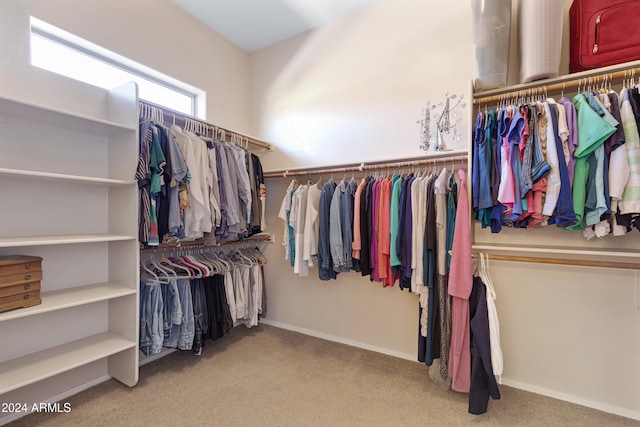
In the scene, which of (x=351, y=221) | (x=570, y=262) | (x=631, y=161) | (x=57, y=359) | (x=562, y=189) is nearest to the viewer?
(x=631, y=161)

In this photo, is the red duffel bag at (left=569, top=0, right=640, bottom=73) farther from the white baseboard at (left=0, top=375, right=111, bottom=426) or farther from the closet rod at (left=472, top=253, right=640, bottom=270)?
the white baseboard at (left=0, top=375, right=111, bottom=426)

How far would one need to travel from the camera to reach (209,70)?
115 inches

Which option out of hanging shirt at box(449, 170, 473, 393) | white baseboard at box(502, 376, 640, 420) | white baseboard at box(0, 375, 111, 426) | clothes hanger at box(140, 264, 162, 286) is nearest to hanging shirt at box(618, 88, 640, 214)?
hanging shirt at box(449, 170, 473, 393)

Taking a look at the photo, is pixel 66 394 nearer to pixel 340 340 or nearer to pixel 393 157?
pixel 340 340

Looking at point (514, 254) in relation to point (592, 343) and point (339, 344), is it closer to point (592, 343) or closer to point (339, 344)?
point (592, 343)

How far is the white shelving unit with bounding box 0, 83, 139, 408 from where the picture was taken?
1.67 m

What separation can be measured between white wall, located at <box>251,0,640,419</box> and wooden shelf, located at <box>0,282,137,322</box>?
60.9 inches

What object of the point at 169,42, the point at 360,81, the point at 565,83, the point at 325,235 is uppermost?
the point at 169,42

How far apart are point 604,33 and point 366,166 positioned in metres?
1.59

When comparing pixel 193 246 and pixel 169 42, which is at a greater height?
pixel 169 42

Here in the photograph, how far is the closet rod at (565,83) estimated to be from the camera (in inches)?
62.2

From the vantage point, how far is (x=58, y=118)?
5.65 ft

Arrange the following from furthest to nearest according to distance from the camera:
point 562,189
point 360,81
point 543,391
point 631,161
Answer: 1. point 360,81
2. point 543,391
3. point 562,189
4. point 631,161

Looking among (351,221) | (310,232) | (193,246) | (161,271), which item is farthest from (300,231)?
(161,271)
